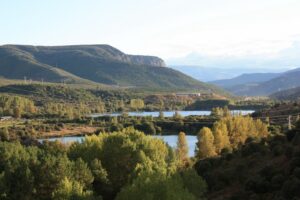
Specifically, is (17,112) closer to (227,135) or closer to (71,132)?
(71,132)

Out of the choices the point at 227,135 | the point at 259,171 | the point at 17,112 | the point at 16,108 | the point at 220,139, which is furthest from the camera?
the point at 16,108

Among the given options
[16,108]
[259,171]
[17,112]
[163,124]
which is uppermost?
[16,108]

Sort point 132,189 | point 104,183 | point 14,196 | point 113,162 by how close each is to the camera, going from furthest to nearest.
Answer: point 113,162 → point 104,183 → point 14,196 → point 132,189

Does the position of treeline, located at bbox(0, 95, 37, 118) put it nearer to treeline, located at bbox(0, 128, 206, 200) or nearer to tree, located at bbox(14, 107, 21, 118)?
tree, located at bbox(14, 107, 21, 118)

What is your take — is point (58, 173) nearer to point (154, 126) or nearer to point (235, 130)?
point (235, 130)

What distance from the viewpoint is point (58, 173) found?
42906 millimetres

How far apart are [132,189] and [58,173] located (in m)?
9.94

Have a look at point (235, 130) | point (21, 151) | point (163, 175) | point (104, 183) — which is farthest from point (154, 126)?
point (163, 175)

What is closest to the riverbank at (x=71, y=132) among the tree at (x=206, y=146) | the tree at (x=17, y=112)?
the tree at (x=17, y=112)

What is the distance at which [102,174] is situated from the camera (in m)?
48.1

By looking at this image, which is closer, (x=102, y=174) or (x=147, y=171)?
(x=147, y=171)

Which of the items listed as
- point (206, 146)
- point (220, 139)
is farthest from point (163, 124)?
point (206, 146)

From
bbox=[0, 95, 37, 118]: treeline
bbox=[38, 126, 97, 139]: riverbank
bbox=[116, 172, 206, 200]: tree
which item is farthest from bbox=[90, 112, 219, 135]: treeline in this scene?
bbox=[116, 172, 206, 200]: tree

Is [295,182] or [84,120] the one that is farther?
[84,120]
